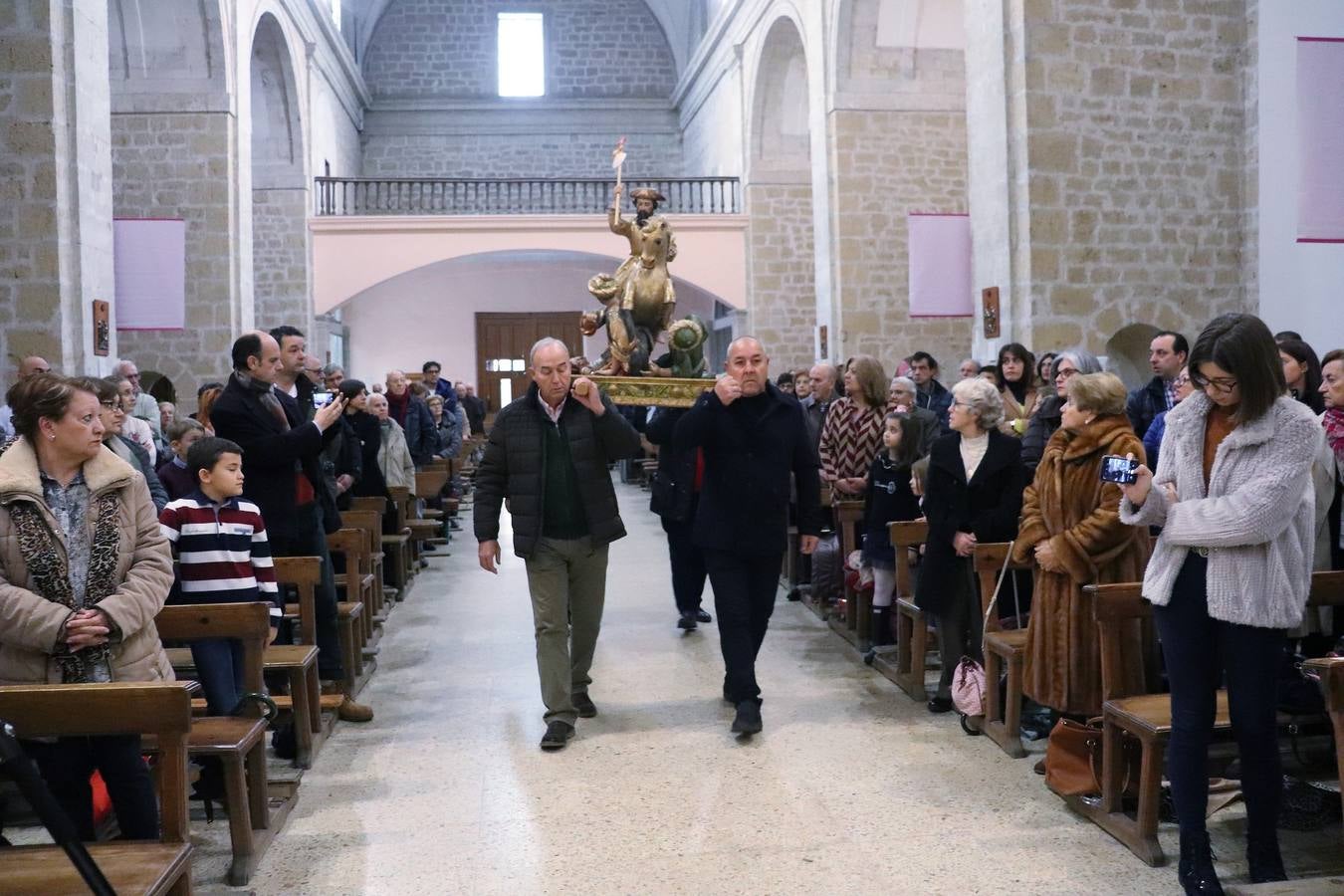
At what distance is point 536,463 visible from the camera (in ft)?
16.5

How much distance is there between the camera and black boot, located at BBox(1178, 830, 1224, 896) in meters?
3.18

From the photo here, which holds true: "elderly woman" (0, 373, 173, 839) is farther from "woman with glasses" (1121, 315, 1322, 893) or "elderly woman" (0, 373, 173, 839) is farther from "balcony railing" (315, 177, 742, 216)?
"balcony railing" (315, 177, 742, 216)

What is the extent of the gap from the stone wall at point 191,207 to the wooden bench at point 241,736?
10290 mm

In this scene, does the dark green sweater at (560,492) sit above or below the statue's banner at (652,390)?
below

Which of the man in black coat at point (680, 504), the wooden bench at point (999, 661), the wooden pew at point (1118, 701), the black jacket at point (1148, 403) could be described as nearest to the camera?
the wooden pew at point (1118, 701)

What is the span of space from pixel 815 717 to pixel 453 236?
1472 cm

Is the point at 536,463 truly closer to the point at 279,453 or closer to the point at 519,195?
the point at 279,453

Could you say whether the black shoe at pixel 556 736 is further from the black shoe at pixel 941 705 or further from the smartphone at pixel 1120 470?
the smartphone at pixel 1120 470

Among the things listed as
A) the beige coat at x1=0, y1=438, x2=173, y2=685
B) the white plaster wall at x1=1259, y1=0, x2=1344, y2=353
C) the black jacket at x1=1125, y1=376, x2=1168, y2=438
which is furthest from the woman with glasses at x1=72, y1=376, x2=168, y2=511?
the white plaster wall at x1=1259, y1=0, x2=1344, y2=353

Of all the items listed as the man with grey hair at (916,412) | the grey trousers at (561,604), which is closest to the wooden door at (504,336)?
the man with grey hair at (916,412)

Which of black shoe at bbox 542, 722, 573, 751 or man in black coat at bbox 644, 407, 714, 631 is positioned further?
man in black coat at bbox 644, 407, 714, 631

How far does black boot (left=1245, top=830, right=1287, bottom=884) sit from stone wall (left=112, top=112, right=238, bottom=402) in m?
12.3

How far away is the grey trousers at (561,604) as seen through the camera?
4980 mm

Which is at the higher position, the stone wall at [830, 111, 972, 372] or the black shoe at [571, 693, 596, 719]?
the stone wall at [830, 111, 972, 372]
